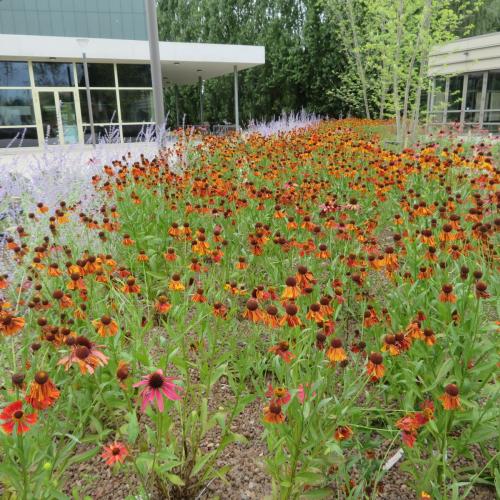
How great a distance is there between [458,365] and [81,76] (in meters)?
19.6

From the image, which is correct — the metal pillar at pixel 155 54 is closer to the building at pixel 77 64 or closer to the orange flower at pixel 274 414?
the orange flower at pixel 274 414

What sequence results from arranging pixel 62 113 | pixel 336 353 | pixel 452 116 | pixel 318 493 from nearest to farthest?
pixel 336 353 → pixel 318 493 → pixel 452 116 → pixel 62 113

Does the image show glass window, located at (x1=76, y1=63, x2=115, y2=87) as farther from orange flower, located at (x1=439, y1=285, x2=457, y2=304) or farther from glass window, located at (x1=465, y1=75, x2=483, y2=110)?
orange flower, located at (x1=439, y1=285, x2=457, y2=304)

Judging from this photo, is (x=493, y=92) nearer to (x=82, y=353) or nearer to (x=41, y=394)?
(x=82, y=353)

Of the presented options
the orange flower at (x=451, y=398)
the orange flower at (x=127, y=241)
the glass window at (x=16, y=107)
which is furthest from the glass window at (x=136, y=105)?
the orange flower at (x=451, y=398)

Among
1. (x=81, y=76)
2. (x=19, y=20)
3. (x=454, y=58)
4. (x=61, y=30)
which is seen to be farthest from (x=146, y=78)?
(x=454, y=58)

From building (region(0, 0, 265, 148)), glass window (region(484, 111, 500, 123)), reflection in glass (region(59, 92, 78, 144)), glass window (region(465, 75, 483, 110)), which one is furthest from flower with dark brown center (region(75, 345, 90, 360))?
reflection in glass (region(59, 92, 78, 144))

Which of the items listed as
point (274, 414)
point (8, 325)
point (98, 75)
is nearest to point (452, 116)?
point (98, 75)

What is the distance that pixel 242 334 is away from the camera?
2615mm

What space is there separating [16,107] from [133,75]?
4.61 meters

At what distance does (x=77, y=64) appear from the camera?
18250 mm

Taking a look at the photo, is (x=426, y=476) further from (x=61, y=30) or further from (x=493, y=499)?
(x=61, y=30)

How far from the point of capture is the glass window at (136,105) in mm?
18750

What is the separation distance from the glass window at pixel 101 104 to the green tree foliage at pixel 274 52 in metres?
8.43
